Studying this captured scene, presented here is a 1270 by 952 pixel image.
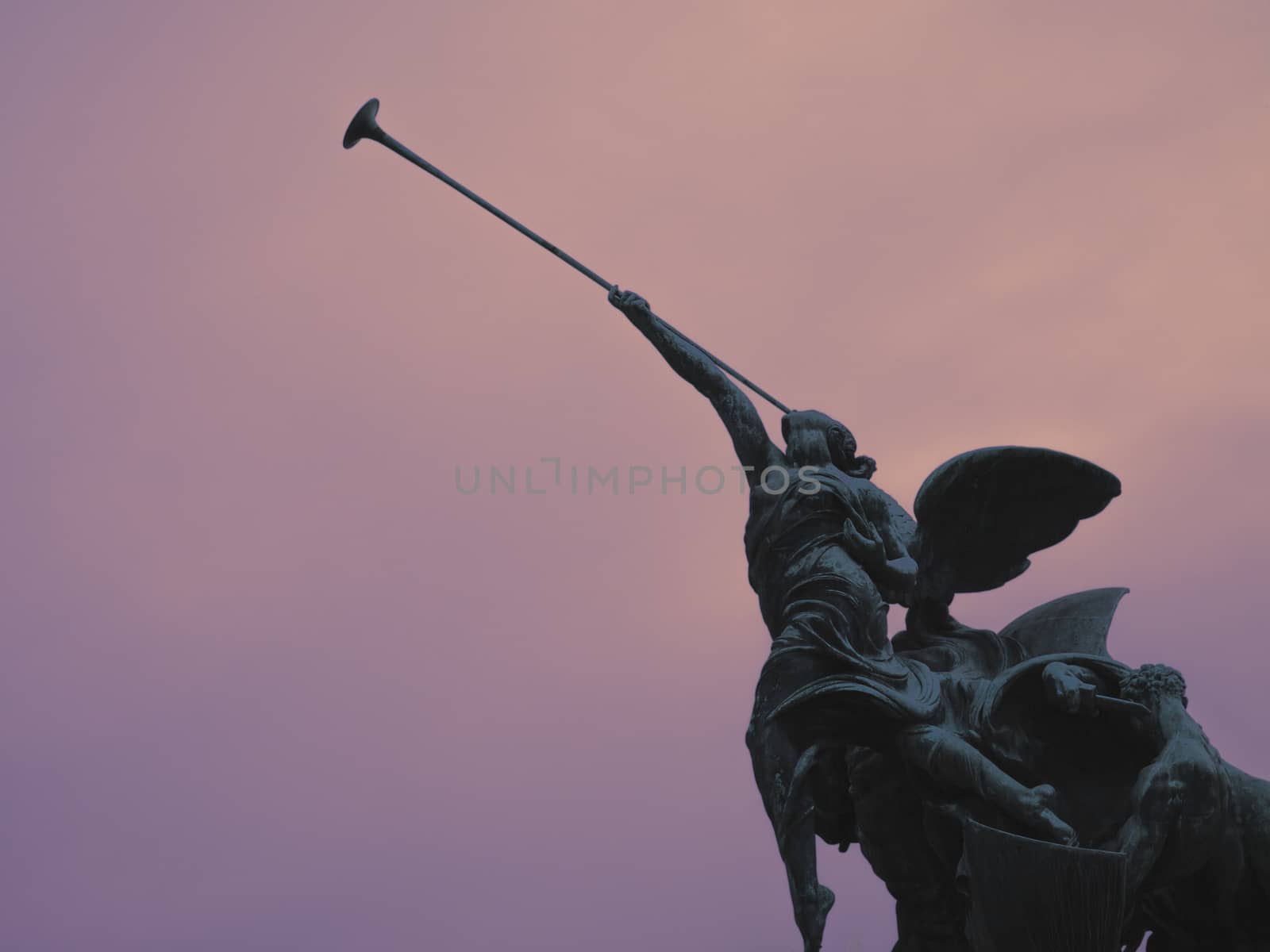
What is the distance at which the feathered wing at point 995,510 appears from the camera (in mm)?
9328

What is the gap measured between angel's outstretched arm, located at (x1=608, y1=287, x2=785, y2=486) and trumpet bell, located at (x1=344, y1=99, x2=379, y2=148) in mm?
1760

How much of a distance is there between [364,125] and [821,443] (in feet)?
10.8

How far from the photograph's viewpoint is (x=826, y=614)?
8.49m

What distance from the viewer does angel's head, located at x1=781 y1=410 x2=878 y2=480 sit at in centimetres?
923

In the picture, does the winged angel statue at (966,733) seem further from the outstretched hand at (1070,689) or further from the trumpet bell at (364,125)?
the trumpet bell at (364,125)

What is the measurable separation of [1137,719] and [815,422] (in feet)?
8.04

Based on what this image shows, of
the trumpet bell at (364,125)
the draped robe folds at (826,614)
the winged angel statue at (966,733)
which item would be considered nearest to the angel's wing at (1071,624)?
the winged angel statue at (966,733)

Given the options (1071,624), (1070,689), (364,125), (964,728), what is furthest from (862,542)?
(364,125)

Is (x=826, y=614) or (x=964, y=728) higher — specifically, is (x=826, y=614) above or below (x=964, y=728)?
above

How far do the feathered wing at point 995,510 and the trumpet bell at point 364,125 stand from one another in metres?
3.91

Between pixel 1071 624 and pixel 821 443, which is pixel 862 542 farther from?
pixel 1071 624

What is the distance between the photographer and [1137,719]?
8.48 meters

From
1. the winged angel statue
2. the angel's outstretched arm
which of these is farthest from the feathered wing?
the angel's outstretched arm

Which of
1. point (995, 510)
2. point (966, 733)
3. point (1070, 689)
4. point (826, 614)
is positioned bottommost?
point (966, 733)
